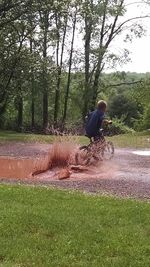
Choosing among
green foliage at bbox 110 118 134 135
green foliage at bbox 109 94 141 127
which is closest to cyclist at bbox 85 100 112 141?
green foliage at bbox 110 118 134 135

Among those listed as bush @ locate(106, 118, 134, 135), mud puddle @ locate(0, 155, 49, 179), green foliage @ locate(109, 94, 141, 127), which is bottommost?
mud puddle @ locate(0, 155, 49, 179)

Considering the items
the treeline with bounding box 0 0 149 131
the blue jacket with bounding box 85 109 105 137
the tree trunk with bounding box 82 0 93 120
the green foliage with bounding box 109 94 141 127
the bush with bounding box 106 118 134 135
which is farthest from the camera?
the green foliage with bounding box 109 94 141 127

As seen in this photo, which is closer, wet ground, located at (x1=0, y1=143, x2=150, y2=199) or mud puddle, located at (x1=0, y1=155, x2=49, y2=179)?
wet ground, located at (x1=0, y1=143, x2=150, y2=199)

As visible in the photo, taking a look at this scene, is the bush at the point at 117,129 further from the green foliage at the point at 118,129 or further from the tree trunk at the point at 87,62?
the tree trunk at the point at 87,62

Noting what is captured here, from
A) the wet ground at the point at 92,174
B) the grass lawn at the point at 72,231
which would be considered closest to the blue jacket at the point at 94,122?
the wet ground at the point at 92,174

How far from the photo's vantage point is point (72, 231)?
704cm

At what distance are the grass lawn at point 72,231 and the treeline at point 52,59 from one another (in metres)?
19.2

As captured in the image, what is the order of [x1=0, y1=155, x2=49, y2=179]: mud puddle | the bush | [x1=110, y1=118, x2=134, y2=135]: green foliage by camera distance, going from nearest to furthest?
[x1=0, y1=155, x2=49, y2=179]: mud puddle < the bush < [x1=110, y1=118, x2=134, y2=135]: green foliage

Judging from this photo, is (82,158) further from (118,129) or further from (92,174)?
(118,129)

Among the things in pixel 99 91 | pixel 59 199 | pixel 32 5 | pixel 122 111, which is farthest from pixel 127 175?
pixel 122 111

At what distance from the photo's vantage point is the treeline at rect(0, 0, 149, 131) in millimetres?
29984

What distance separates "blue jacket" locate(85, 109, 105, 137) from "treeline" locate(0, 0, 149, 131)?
12.7 meters

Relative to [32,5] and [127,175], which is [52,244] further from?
[32,5]

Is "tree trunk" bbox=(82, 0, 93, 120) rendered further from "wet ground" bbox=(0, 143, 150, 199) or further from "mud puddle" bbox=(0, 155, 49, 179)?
"mud puddle" bbox=(0, 155, 49, 179)
